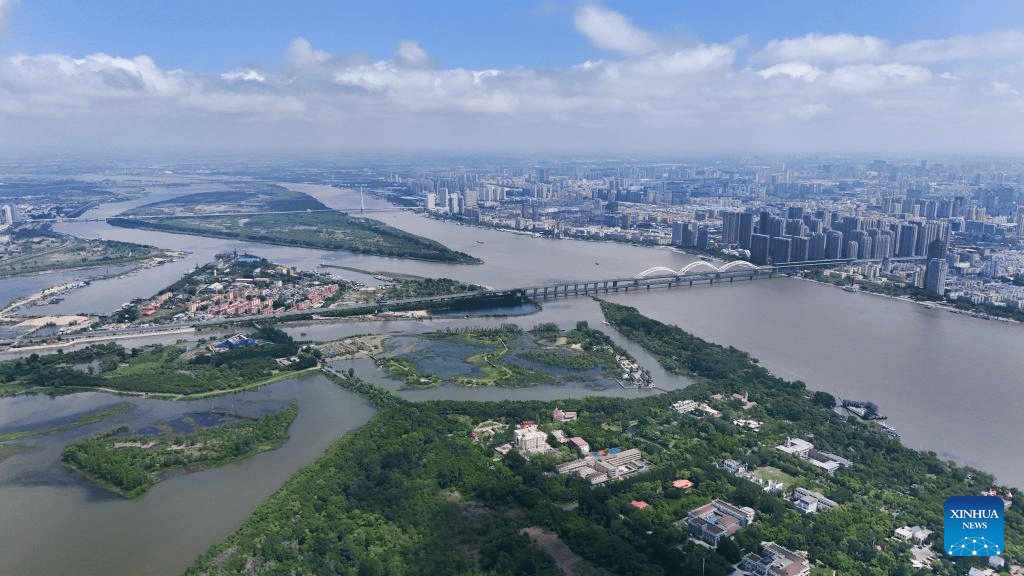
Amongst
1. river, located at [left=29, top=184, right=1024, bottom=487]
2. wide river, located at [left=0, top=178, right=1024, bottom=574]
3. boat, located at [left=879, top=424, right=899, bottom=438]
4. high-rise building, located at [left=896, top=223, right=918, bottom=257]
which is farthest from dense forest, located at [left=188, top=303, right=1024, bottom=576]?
high-rise building, located at [left=896, top=223, right=918, bottom=257]

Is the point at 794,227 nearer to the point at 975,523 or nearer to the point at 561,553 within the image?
the point at 561,553

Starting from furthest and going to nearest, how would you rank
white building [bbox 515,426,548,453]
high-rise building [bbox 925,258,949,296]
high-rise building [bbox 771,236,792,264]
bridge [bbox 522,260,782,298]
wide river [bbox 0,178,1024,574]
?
high-rise building [bbox 771,236,792,264], bridge [bbox 522,260,782,298], high-rise building [bbox 925,258,949,296], white building [bbox 515,426,548,453], wide river [bbox 0,178,1024,574]

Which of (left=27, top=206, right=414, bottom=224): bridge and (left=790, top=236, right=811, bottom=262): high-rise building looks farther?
(left=27, top=206, right=414, bottom=224): bridge

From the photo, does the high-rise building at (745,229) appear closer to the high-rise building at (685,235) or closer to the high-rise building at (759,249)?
the high-rise building at (759,249)

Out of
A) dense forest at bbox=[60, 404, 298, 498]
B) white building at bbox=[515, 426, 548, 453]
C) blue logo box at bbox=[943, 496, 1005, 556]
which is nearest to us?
blue logo box at bbox=[943, 496, 1005, 556]

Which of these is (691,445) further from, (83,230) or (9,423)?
(83,230)

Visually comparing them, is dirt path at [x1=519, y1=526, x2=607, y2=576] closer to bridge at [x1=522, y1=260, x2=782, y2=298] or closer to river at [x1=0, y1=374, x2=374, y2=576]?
river at [x1=0, y1=374, x2=374, y2=576]

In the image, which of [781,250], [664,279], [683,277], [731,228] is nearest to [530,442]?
[664,279]
